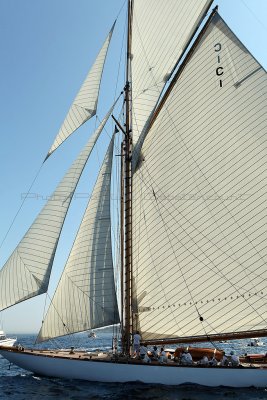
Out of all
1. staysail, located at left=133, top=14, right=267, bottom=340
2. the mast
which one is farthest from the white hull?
staysail, located at left=133, top=14, right=267, bottom=340

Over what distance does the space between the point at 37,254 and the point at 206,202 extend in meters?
8.28

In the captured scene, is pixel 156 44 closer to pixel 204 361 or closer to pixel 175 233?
pixel 175 233

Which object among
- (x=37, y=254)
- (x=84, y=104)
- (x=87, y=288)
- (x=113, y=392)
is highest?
(x=84, y=104)

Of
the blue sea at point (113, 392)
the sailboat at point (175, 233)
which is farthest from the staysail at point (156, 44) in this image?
the blue sea at point (113, 392)

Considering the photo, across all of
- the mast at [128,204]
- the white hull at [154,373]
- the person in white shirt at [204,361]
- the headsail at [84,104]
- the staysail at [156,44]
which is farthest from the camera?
the staysail at [156,44]

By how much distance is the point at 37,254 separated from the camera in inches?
750

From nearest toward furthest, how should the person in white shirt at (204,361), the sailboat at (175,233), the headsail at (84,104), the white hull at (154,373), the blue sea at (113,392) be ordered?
the blue sea at (113,392) → the white hull at (154,373) → the person in white shirt at (204,361) → the sailboat at (175,233) → the headsail at (84,104)

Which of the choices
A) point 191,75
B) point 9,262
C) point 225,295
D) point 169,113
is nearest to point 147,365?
point 225,295

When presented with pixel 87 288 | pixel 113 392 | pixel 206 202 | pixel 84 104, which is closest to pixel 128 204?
pixel 206 202

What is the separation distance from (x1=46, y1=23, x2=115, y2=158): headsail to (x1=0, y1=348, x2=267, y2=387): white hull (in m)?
10.2

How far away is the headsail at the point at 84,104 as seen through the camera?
21266mm

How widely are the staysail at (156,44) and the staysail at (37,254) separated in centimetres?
550

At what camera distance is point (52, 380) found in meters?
19.4

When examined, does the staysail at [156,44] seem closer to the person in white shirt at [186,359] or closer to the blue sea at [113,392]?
the person in white shirt at [186,359]
